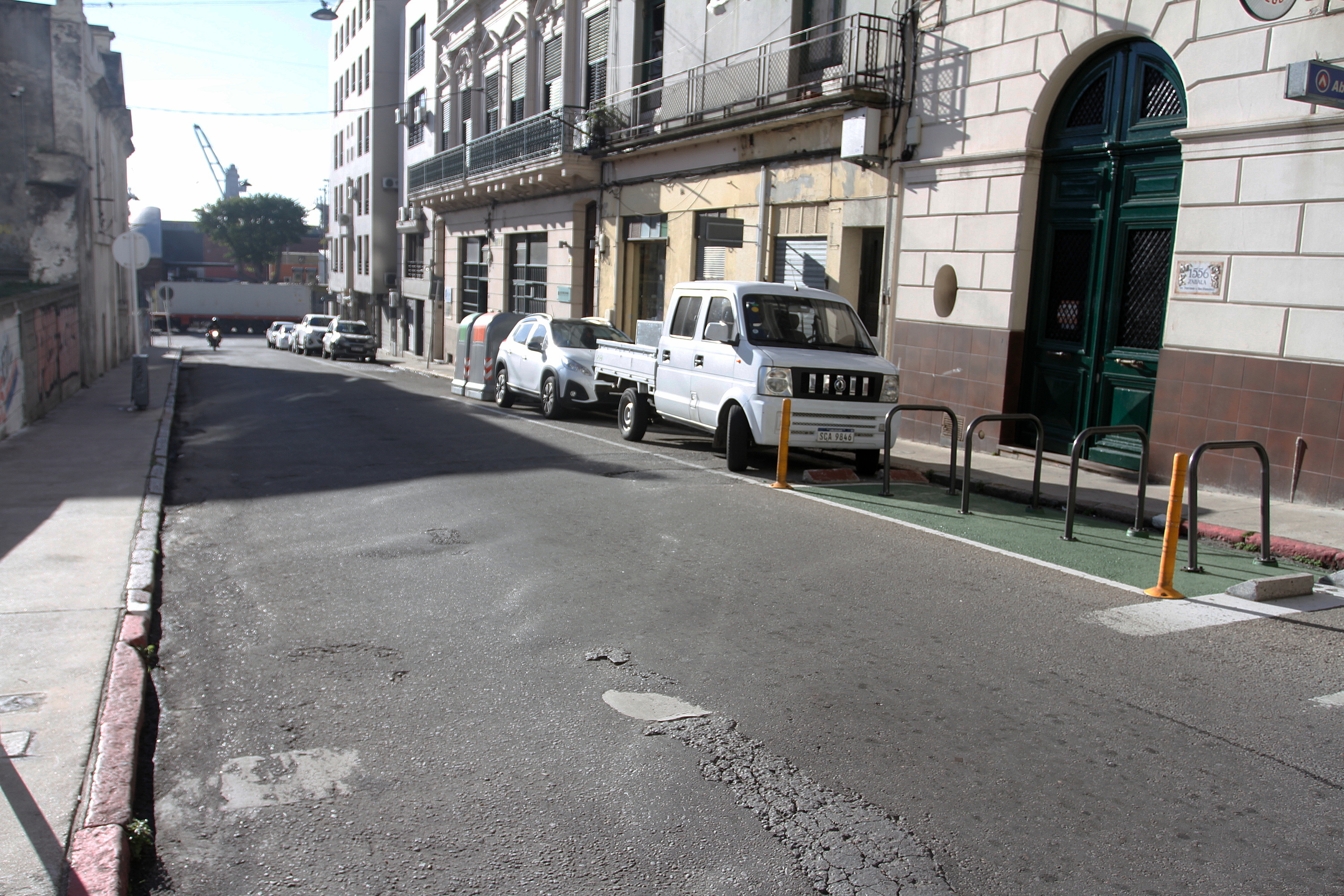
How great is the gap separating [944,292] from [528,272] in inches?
703

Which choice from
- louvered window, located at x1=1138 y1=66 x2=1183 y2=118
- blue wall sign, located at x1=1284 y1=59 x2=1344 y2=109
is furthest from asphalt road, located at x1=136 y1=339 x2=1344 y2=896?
louvered window, located at x1=1138 y1=66 x2=1183 y2=118

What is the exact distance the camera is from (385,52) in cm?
5094

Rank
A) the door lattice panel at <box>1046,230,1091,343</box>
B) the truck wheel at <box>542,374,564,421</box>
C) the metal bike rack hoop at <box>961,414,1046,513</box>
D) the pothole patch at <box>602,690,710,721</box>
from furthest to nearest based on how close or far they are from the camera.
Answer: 1. the truck wheel at <box>542,374,564,421</box>
2. the door lattice panel at <box>1046,230,1091,343</box>
3. the metal bike rack hoop at <box>961,414,1046,513</box>
4. the pothole patch at <box>602,690,710,721</box>

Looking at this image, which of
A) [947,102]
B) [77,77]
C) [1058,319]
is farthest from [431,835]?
[77,77]

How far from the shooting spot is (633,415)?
14.1m

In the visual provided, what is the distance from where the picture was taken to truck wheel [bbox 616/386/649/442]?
14008mm

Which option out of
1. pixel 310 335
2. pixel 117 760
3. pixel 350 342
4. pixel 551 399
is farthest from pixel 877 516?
pixel 310 335

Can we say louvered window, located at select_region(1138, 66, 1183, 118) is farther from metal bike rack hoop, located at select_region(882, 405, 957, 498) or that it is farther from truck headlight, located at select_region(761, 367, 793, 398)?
truck headlight, located at select_region(761, 367, 793, 398)

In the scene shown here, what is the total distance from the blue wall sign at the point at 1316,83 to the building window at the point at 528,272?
22.3m

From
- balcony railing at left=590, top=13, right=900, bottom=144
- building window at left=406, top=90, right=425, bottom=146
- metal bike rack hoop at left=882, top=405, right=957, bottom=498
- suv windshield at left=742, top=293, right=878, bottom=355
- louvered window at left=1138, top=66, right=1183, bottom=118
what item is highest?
building window at left=406, top=90, right=425, bottom=146

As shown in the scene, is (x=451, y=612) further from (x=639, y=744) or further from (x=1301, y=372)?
(x=1301, y=372)

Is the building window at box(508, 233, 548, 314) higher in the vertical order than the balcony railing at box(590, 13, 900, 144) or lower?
lower

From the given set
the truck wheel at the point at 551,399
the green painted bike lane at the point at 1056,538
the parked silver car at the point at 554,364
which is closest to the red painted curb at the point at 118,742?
the green painted bike lane at the point at 1056,538

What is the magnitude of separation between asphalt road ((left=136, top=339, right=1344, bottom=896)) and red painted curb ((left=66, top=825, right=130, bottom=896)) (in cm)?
15
